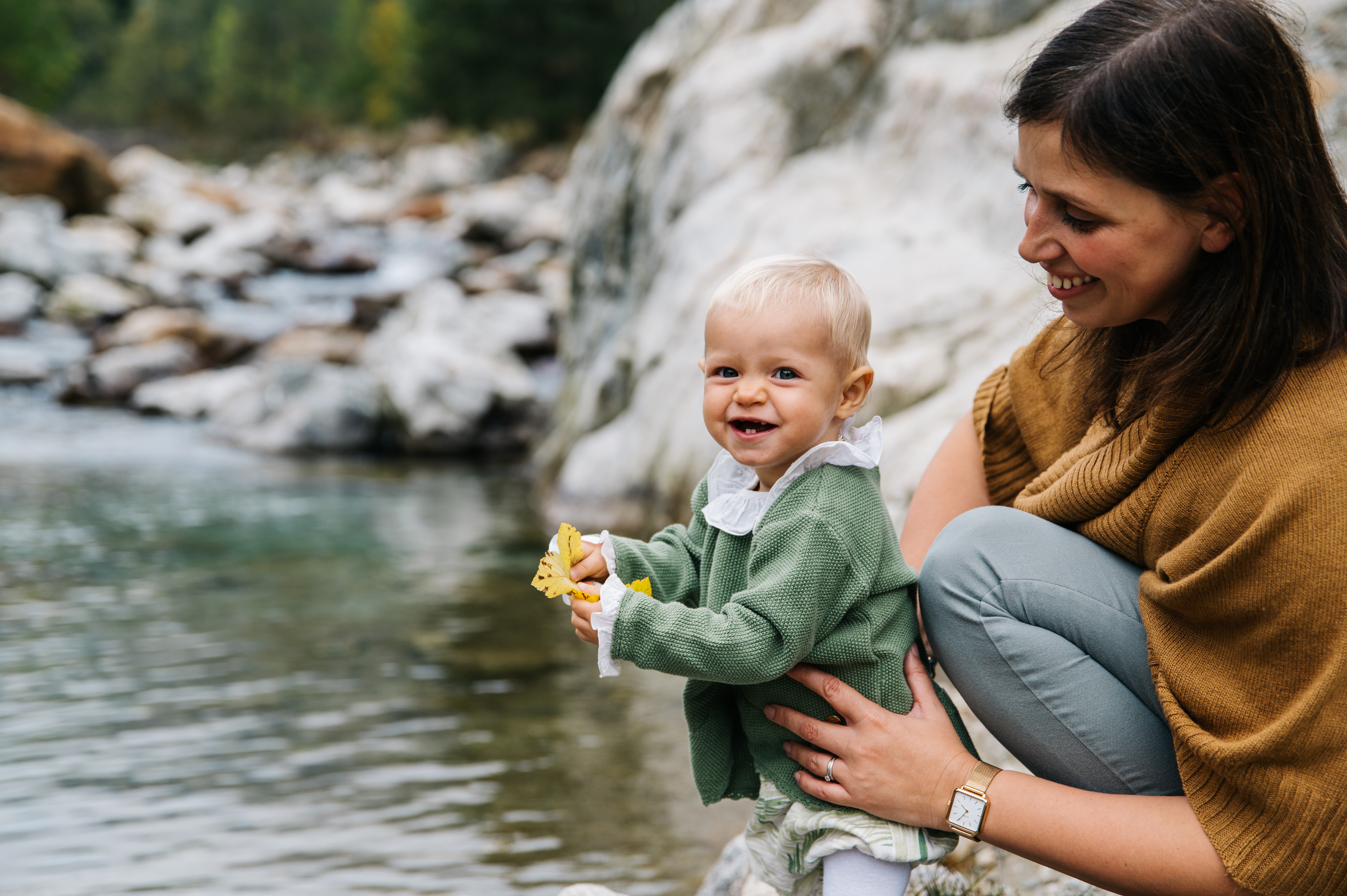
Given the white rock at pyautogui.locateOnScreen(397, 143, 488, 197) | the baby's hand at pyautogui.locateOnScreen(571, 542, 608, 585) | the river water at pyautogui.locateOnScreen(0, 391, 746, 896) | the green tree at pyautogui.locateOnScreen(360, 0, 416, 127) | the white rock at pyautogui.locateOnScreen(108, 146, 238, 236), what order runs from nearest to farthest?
the baby's hand at pyautogui.locateOnScreen(571, 542, 608, 585) → the river water at pyautogui.locateOnScreen(0, 391, 746, 896) → the white rock at pyautogui.locateOnScreen(108, 146, 238, 236) → the white rock at pyautogui.locateOnScreen(397, 143, 488, 197) → the green tree at pyautogui.locateOnScreen(360, 0, 416, 127)

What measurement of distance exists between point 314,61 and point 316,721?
162ft

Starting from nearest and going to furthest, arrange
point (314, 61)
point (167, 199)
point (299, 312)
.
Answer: point (299, 312) → point (167, 199) → point (314, 61)

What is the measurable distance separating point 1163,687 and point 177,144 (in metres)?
45.4

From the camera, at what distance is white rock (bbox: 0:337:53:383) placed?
1122 centimetres

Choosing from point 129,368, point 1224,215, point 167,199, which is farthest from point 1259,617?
point 167,199

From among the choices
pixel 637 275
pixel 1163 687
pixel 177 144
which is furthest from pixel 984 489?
pixel 177 144

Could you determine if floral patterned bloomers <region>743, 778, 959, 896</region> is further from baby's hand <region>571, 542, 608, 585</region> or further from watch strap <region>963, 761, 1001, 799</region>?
baby's hand <region>571, 542, 608, 585</region>

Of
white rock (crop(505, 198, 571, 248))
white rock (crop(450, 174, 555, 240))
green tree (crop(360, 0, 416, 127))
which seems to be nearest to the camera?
white rock (crop(505, 198, 571, 248))

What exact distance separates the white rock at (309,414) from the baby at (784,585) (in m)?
7.92

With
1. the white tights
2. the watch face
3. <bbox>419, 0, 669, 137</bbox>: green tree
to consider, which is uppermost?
<bbox>419, 0, 669, 137</bbox>: green tree

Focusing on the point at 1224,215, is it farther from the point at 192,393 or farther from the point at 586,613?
the point at 192,393

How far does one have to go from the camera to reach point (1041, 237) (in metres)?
1.59

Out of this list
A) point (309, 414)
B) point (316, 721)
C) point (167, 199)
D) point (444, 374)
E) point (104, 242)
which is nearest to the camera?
point (316, 721)

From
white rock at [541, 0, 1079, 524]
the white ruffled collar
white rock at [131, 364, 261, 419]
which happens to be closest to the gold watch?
the white ruffled collar
